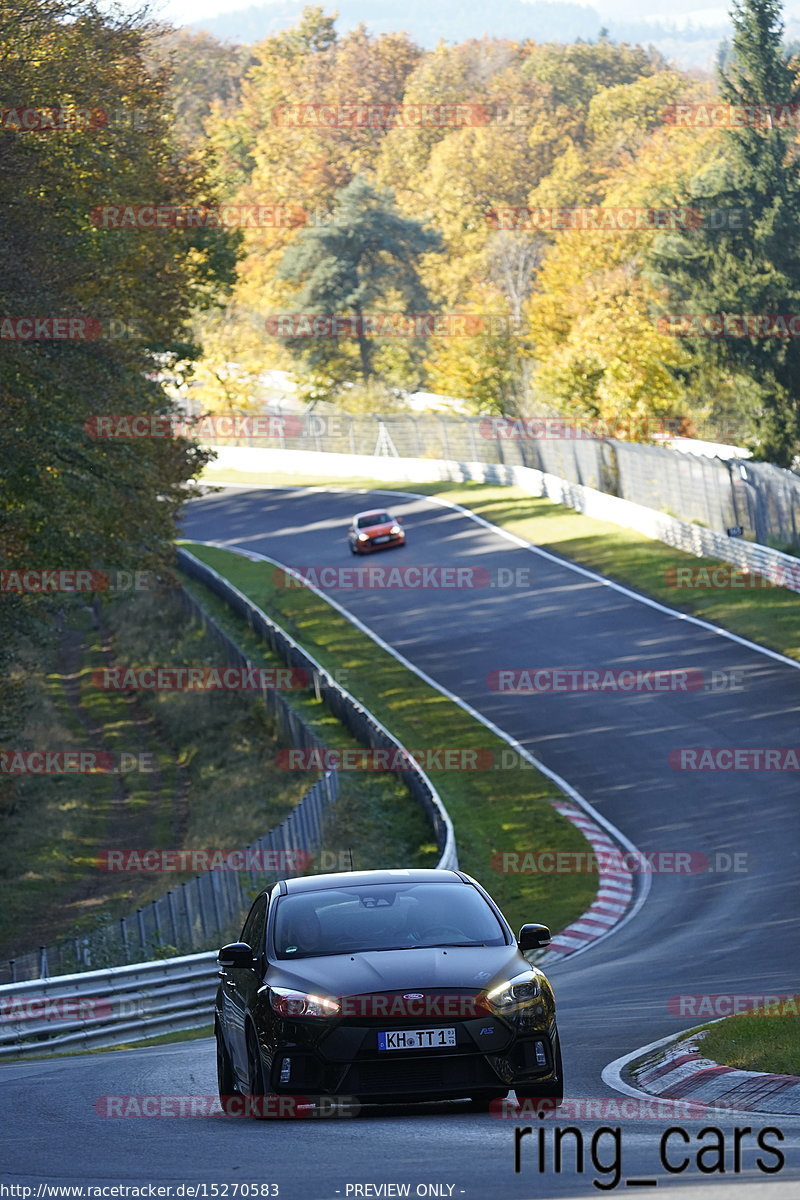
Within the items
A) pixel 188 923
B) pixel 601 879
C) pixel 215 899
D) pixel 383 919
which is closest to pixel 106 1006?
pixel 188 923

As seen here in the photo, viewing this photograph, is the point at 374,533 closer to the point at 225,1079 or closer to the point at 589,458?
the point at 589,458

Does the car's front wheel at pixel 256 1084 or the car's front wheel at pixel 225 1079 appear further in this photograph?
the car's front wheel at pixel 225 1079

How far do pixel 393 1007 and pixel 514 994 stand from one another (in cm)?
69

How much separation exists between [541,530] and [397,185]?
322ft

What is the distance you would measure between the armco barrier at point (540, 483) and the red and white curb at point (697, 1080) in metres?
30.0

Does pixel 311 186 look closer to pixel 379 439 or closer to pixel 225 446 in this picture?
pixel 225 446

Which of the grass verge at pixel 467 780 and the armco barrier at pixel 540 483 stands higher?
the armco barrier at pixel 540 483

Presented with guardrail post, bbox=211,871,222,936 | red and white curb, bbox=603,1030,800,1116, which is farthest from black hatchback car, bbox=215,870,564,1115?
guardrail post, bbox=211,871,222,936

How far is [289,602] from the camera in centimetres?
4934

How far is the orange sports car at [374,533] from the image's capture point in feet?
178

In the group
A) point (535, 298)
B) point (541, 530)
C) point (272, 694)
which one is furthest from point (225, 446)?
point (272, 694)

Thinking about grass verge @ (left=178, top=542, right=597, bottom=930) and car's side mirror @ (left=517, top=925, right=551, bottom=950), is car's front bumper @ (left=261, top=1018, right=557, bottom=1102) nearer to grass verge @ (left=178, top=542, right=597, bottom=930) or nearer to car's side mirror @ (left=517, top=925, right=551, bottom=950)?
car's side mirror @ (left=517, top=925, right=551, bottom=950)

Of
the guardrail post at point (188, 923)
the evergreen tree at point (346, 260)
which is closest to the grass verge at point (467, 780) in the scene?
the guardrail post at point (188, 923)

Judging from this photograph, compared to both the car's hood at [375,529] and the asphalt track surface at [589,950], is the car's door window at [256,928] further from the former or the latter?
the car's hood at [375,529]
